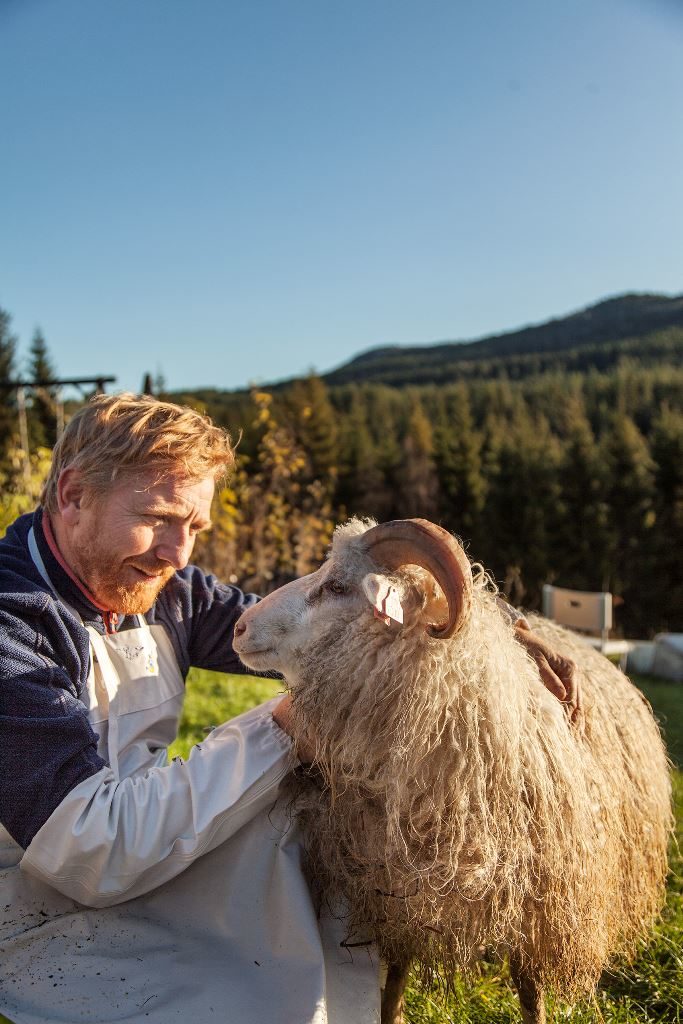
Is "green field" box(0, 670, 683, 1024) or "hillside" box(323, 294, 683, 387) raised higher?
"hillside" box(323, 294, 683, 387)

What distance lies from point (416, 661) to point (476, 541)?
122 ft

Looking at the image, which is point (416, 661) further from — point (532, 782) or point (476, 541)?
point (476, 541)

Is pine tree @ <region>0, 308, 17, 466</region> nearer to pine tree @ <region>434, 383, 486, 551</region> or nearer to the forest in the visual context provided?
the forest

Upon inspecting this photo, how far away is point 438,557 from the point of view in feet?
6.27

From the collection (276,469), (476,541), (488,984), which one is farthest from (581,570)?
(488,984)

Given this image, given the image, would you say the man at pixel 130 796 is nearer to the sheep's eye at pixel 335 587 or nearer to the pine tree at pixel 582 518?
the sheep's eye at pixel 335 587

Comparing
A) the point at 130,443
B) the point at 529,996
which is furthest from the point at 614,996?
the point at 130,443

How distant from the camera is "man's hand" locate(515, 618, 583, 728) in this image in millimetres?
2350

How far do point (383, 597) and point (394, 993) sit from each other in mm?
1368

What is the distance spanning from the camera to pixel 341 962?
6.79 ft

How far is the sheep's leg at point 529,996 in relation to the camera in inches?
87.8

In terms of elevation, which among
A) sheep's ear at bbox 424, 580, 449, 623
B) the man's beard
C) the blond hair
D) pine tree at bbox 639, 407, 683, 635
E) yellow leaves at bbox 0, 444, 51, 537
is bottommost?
pine tree at bbox 639, 407, 683, 635

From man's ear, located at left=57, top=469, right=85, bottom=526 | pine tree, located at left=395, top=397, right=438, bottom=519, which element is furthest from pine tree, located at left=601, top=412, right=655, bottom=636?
man's ear, located at left=57, top=469, right=85, bottom=526

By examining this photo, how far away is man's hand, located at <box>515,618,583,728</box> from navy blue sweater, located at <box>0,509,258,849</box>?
53.5 inches
